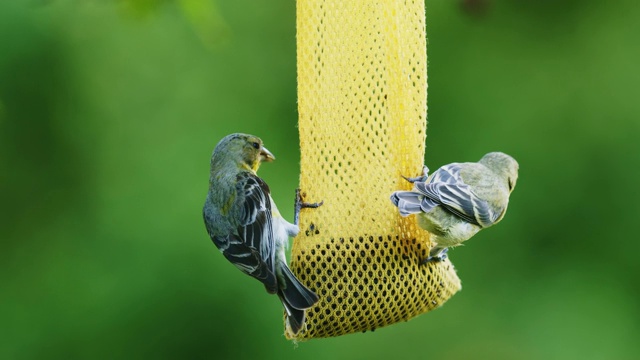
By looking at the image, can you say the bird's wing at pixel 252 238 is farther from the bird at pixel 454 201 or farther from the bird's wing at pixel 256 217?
the bird at pixel 454 201

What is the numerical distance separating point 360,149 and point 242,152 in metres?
0.59

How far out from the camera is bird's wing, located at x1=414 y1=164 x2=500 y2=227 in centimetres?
449

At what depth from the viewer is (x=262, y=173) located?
7219 mm

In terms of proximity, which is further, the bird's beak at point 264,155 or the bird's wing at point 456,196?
the bird's beak at point 264,155

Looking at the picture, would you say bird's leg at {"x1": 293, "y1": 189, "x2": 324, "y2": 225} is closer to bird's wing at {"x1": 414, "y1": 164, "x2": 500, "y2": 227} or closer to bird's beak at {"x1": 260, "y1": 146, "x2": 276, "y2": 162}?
bird's beak at {"x1": 260, "y1": 146, "x2": 276, "y2": 162}

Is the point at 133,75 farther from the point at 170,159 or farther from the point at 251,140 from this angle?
the point at 251,140

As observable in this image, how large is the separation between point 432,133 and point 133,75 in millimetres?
2263

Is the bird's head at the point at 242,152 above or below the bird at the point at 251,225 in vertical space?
above

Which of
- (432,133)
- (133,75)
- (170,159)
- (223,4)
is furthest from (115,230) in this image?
(432,133)

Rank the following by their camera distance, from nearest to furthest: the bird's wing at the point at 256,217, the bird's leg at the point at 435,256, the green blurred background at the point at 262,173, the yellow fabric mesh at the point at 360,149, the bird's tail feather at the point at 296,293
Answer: the bird's tail feather at the point at 296,293 → the bird's wing at the point at 256,217 → the yellow fabric mesh at the point at 360,149 → the bird's leg at the point at 435,256 → the green blurred background at the point at 262,173

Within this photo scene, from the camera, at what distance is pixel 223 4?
320 inches

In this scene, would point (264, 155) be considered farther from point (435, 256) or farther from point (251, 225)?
point (435, 256)

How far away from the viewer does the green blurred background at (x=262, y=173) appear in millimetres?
7438

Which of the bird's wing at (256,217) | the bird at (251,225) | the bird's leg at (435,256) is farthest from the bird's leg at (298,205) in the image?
the bird's leg at (435,256)
